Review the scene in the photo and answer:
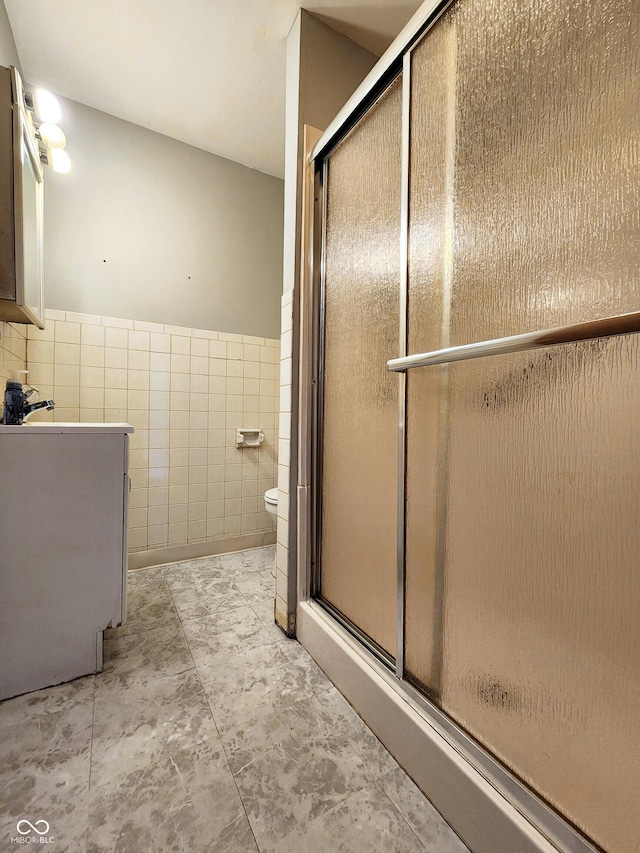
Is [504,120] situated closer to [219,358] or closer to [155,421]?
[219,358]

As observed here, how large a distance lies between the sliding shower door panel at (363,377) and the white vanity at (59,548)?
810mm

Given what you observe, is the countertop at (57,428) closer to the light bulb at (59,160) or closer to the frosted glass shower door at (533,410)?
the frosted glass shower door at (533,410)

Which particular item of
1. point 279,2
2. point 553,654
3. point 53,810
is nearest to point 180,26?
point 279,2

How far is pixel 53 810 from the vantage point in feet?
2.74

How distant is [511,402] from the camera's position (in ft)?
A: 2.52

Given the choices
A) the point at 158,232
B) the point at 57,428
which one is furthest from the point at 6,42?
the point at 57,428

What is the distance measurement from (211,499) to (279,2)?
2.52 meters

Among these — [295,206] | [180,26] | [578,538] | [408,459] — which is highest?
[180,26]

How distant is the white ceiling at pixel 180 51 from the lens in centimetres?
153

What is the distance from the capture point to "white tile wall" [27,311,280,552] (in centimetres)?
202

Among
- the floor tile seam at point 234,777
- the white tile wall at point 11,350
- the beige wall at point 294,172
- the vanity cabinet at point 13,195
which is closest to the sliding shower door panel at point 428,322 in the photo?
the floor tile seam at point 234,777

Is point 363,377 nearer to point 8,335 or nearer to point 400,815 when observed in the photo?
point 400,815

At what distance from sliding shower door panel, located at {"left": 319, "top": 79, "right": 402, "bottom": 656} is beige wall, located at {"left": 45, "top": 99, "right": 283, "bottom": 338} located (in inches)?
48.5

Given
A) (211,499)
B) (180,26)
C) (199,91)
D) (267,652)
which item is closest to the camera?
(267,652)
